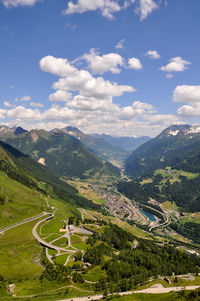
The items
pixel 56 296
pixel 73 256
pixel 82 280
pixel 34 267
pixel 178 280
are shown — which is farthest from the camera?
pixel 73 256

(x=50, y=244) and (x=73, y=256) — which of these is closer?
(x=73, y=256)

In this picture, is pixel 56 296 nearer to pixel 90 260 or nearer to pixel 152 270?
pixel 90 260

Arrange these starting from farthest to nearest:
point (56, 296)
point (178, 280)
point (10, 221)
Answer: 1. point (10, 221)
2. point (178, 280)
3. point (56, 296)

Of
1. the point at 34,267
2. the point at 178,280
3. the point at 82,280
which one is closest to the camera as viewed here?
the point at 82,280

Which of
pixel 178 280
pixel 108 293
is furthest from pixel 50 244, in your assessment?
pixel 178 280

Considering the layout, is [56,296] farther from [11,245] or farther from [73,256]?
[11,245]

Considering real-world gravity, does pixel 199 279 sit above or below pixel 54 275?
below

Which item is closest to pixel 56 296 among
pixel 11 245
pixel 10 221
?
pixel 11 245

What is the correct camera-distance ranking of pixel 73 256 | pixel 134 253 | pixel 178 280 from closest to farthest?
pixel 178 280
pixel 73 256
pixel 134 253

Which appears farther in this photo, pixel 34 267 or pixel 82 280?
pixel 34 267
